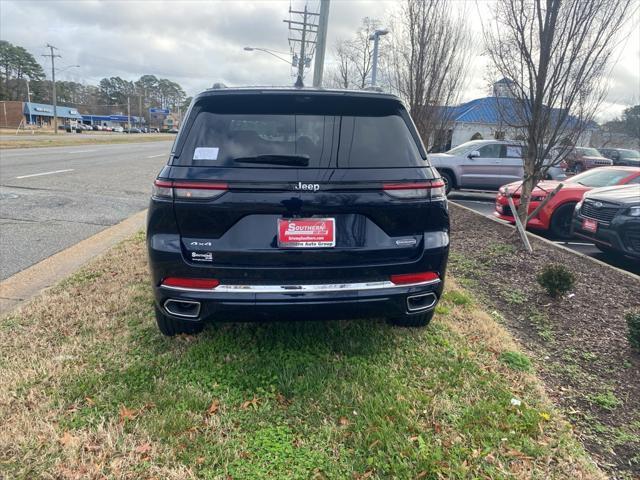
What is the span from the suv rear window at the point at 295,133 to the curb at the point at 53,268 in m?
2.57

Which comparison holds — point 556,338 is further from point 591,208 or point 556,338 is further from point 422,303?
point 591,208

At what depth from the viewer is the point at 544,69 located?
5.52 metres

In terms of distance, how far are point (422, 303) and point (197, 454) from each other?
1.59 meters

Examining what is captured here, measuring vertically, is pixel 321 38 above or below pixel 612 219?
above

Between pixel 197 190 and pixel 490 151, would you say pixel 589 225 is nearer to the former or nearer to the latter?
pixel 197 190

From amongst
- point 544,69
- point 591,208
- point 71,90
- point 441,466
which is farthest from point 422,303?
point 71,90

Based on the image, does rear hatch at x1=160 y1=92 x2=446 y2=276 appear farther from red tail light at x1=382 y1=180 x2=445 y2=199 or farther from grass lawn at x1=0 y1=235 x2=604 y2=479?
grass lawn at x1=0 y1=235 x2=604 y2=479

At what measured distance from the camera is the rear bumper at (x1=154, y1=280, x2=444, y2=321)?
2572 millimetres

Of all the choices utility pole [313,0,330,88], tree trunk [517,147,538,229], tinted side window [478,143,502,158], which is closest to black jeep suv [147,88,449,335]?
tree trunk [517,147,538,229]

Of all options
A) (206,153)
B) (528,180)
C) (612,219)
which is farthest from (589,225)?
(206,153)

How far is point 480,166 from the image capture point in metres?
12.6

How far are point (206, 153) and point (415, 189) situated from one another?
127 cm

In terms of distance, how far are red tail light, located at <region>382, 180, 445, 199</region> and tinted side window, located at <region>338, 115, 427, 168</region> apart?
0.46 feet

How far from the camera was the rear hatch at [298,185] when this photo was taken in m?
2.53
